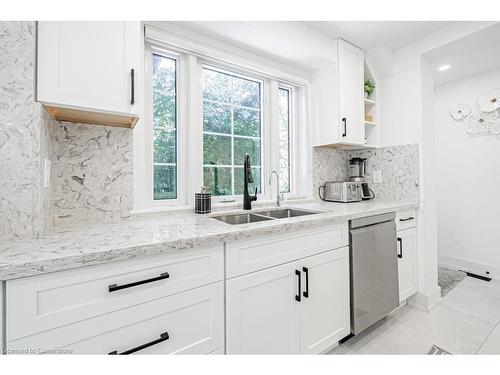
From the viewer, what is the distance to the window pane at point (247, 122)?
6.57 ft

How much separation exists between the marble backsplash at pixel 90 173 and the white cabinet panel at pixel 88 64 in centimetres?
34

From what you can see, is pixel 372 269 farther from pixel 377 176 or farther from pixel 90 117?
pixel 90 117

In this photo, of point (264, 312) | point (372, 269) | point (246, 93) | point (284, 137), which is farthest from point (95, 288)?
point (284, 137)

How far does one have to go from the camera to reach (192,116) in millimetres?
1709

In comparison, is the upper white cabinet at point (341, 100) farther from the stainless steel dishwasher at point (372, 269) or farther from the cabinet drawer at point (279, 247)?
the cabinet drawer at point (279, 247)

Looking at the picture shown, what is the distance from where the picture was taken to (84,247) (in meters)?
0.81

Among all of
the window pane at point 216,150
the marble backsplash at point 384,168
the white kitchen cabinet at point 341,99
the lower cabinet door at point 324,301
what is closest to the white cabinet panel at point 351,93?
the white kitchen cabinet at point 341,99

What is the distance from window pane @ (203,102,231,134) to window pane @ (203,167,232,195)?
316 mm

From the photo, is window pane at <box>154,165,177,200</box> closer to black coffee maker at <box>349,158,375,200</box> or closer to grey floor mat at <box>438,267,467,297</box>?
black coffee maker at <box>349,158,375,200</box>

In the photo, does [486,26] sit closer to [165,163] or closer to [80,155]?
[165,163]

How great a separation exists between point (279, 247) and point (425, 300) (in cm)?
172
